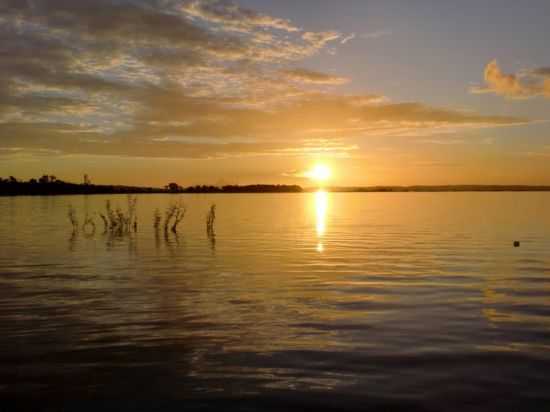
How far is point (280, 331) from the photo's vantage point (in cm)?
1360

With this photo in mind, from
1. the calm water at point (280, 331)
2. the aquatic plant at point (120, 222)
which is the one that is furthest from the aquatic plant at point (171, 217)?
the calm water at point (280, 331)

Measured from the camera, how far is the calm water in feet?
30.9

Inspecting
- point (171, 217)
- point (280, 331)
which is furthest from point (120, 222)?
point (280, 331)

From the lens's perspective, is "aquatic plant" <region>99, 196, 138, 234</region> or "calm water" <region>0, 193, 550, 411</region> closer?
"calm water" <region>0, 193, 550, 411</region>

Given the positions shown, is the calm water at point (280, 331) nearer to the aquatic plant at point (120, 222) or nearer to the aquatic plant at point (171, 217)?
the aquatic plant at point (171, 217)

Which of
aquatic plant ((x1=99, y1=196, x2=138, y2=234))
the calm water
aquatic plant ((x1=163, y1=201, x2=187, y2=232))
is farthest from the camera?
aquatic plant ((x1=99, y1=196, x2=138, y2=234))

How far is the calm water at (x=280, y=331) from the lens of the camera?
941 centimetres

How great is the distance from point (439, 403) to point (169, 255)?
952 inches

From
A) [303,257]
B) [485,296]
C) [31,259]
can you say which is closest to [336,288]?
[485,296]

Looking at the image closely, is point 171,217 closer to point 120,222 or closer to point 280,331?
point 120,222

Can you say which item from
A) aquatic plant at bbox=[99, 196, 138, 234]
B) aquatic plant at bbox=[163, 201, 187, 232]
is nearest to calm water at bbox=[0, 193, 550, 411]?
aquatic plant at bbox=[163, 201, 187, 232]

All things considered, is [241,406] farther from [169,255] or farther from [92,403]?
[169,255]

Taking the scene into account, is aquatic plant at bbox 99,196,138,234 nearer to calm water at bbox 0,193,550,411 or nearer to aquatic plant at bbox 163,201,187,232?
aquatic plant at bbox 163,201,187,232

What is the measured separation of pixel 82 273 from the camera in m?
24.0
